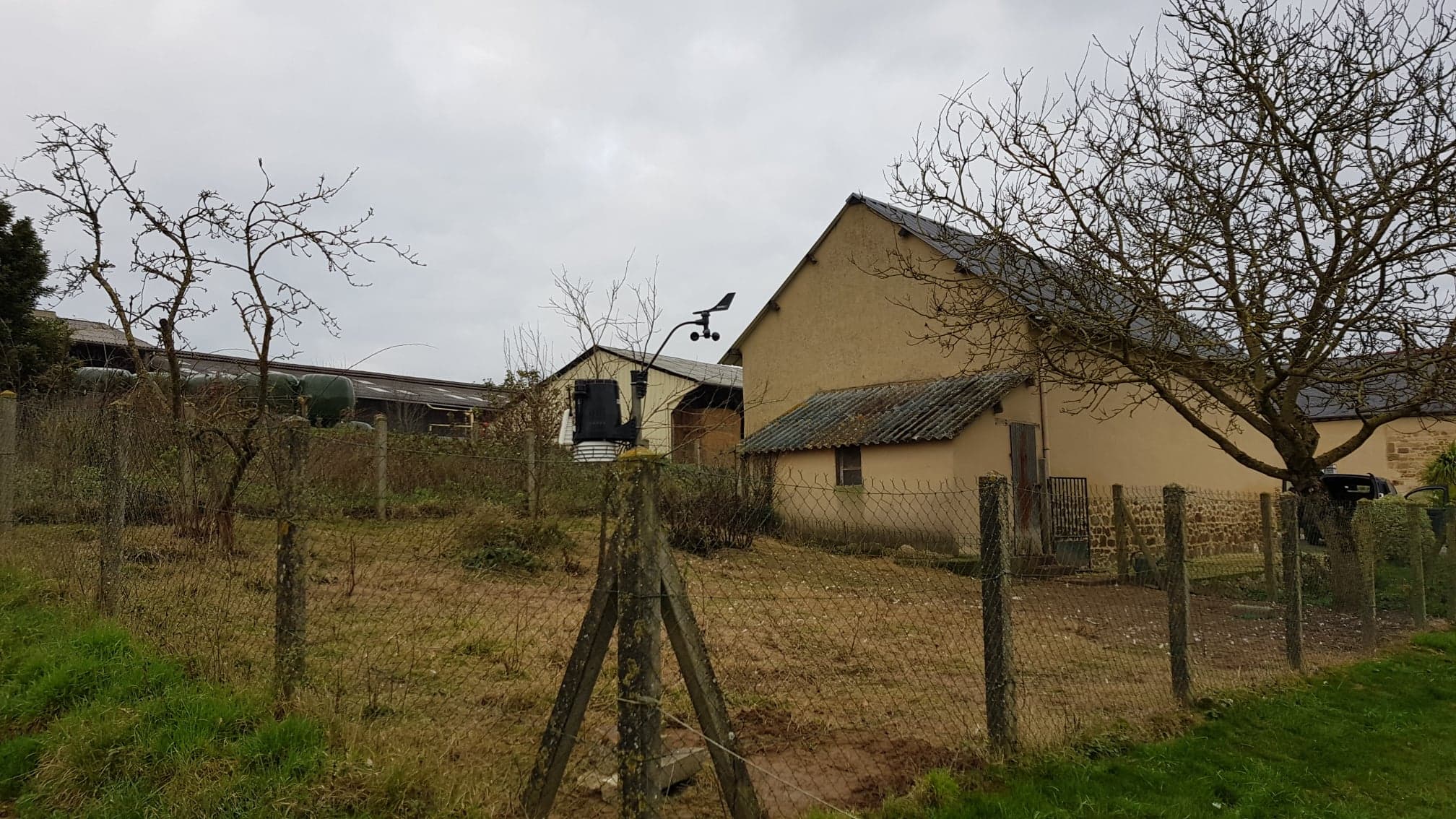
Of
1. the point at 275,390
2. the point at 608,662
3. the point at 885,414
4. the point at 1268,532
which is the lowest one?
the point at 608,662

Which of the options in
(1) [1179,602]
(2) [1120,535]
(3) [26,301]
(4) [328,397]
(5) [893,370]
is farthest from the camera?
(5) [893,370]

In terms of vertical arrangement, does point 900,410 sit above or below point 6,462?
→ above

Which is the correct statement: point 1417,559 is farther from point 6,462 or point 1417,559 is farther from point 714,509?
point 6,462

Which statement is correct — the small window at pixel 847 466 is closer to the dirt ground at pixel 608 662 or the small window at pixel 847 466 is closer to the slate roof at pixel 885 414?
the slate roof at pixel 885 414

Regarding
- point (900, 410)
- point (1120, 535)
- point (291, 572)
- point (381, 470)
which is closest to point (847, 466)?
point (900, 410)

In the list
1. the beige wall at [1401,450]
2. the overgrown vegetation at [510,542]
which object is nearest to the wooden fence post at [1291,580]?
the overgrown vegetation at [510,542]

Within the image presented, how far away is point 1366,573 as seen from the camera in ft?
26.3

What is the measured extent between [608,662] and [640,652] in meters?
3.12

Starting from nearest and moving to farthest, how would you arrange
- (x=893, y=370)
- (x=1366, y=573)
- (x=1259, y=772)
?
(x=1259, y=772) → (x=1366, y=573) → (x=893, y=370)

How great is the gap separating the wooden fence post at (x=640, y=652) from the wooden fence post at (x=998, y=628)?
6.37ft

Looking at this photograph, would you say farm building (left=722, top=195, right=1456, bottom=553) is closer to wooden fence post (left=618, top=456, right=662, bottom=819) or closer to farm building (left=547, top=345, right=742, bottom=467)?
farm building (left=547, top=345, right=742, bottom=467)

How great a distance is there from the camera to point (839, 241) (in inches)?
709

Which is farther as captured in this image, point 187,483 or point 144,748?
point 187,483

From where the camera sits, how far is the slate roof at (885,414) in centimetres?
1446
